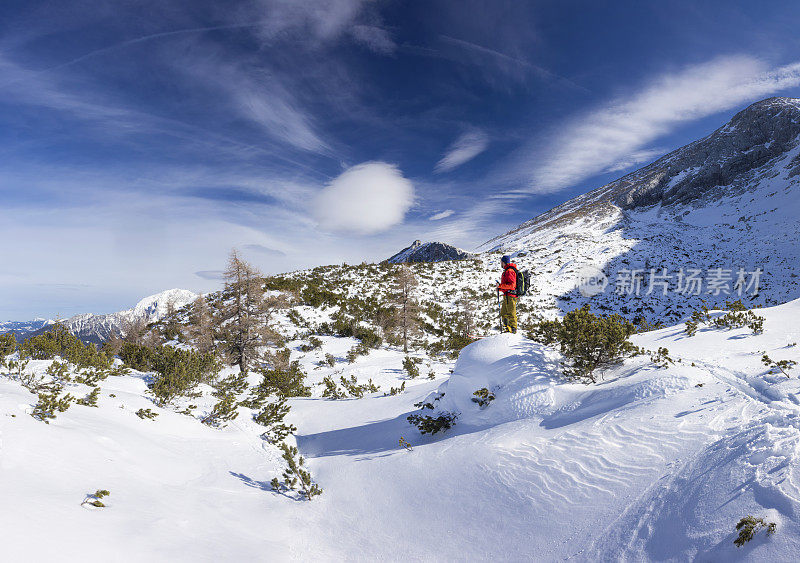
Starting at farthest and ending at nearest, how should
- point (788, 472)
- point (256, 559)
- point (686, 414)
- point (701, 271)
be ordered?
point (701, 271) < point (686, 414) < point (256, 559) < point (788, 472)

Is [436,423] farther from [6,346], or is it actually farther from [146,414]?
[6,346]

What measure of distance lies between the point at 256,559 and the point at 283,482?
2208 millimetres

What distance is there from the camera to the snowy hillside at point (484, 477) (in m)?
2.86

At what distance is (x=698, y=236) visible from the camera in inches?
1666

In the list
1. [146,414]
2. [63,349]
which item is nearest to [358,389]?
[146,414]

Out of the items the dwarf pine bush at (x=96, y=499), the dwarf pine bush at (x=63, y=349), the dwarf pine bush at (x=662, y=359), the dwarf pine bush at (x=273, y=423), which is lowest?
the dwarf pine bush at (x=273, y=423)

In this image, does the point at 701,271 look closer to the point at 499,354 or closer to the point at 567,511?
the point at 499,354

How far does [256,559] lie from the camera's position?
135 inches

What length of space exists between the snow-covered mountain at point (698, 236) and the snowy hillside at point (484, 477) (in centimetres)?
2316

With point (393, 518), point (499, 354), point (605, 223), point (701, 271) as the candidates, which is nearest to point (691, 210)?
point (605, 223)

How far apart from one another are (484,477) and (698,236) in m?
52.9

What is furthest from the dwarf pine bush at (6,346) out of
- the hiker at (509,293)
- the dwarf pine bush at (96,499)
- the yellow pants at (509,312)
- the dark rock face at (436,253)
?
the dark rock face at (436,253)

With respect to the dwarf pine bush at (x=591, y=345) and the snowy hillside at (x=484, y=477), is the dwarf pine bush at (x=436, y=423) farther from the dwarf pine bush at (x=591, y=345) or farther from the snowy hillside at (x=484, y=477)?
the dwarf pine bush at (x=591, y=345)

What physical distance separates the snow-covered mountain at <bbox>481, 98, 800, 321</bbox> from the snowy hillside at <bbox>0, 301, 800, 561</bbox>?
23.2 meters
